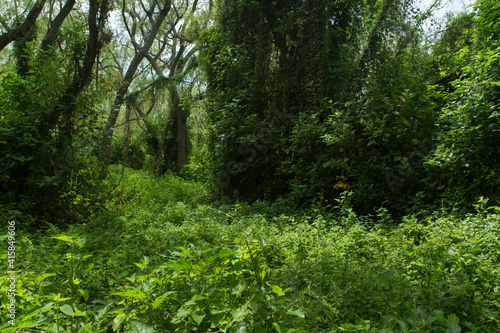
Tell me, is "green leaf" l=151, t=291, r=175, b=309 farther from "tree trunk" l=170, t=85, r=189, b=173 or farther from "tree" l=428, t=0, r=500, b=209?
"tree trunk" l=170, t=85, r=189, b=173

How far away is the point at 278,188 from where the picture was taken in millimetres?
6453

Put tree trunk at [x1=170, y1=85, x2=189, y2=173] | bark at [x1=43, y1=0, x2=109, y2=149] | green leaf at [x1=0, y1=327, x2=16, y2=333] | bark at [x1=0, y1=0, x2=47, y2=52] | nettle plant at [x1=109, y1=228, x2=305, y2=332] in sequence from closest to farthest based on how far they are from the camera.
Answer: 1. green leaf at [x1=0, y1=327, x2=16, y2=333]
2. nettle plant at [x1=109, y1=228, x2=305, y2=332]
3. bark at [x1=43, y1=0, x2=109, y2=149]
4. bark at [x1=0, y1=0, x2=47, y2=52]
5. tree trunk at [x1=170, y1=85, x2=189, y2=173]

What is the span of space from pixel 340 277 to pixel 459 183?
2.82m

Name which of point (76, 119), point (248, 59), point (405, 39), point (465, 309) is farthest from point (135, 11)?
point (465, 309)

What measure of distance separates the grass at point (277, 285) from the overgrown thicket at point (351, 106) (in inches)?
51.1

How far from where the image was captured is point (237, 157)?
6973 millimetres

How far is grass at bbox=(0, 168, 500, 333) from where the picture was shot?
1672mm

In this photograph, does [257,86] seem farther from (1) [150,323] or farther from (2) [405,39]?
(1) [150,323]

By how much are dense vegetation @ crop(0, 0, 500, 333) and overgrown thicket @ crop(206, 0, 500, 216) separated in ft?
0.12

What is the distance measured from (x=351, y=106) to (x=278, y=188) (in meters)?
2.22

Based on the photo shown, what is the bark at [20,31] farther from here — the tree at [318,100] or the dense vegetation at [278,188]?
the tree at [318,100]

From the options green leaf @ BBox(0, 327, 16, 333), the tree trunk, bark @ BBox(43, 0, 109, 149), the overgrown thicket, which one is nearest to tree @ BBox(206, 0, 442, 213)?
the overgrown thicket

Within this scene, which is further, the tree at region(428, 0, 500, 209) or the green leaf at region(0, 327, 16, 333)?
the tree at region(428, 0, 500, 209)

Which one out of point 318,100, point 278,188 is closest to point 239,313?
point 278,188
